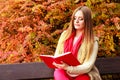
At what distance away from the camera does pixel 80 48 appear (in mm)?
3193

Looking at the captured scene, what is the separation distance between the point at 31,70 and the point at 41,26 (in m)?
0.50

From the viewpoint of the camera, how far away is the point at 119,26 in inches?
153

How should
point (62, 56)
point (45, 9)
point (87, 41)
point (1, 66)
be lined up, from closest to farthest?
1. point (62, 56)
2. point (87, 41)
3. point (1, 66)
4. point (45, 9)

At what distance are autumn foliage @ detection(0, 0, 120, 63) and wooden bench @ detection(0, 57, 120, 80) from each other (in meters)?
0.17

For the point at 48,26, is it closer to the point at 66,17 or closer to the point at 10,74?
the point at 66,17

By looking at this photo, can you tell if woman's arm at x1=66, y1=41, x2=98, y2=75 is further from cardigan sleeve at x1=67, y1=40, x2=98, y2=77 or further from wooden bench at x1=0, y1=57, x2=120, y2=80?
wooden bench at x1=0, y1=57, x2=120, y2=80

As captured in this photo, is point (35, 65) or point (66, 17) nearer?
point (35, 65)

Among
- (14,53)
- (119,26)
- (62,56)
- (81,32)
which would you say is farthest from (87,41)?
(14,53)

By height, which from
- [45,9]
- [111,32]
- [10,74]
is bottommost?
[10,74]

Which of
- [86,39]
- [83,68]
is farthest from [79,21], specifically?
[83,68]

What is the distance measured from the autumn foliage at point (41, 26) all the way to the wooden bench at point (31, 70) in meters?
0.17

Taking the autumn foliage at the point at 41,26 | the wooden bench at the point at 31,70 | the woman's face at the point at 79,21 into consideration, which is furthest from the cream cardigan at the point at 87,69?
the autumn foliage at the point at 41,26

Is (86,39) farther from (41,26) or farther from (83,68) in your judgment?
(41,26)

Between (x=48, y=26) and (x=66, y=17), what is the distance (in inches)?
10.1
